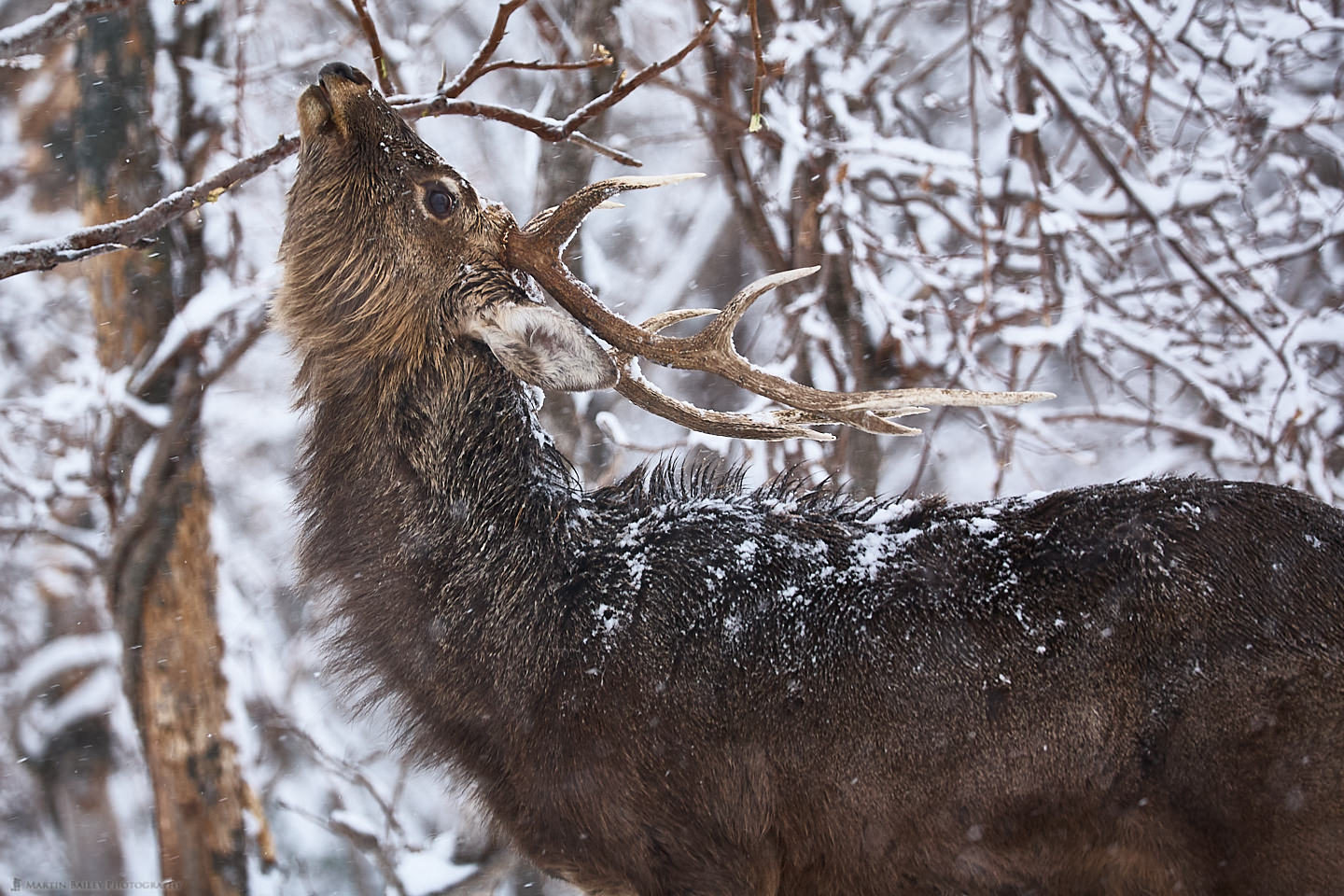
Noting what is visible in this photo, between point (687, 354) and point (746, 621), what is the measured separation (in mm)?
803

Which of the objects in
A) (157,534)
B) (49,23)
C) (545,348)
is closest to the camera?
(545,348)

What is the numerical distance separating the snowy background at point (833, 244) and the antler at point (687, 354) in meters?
0.86

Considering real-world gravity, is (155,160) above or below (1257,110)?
above

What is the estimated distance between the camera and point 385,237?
3236mm

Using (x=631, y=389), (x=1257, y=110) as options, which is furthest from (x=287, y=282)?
(x=1257, y=110)

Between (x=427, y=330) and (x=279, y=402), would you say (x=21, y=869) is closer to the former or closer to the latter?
(x=279, y=402)

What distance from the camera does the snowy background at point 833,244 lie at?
499cm

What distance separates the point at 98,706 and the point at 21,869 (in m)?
1.23

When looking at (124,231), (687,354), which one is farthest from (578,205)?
(124,231)

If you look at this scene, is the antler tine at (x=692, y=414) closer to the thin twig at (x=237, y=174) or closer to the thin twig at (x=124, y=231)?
the thin twig at (x=237, y=174)

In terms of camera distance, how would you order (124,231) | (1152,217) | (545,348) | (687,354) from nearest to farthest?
(124,231)
(545,348)
(687,354)
(1152,217)

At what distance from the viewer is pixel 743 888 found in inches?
108

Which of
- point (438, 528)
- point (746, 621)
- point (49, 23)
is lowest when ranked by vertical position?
point (746, 621)

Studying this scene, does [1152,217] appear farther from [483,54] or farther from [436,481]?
[436,481]
